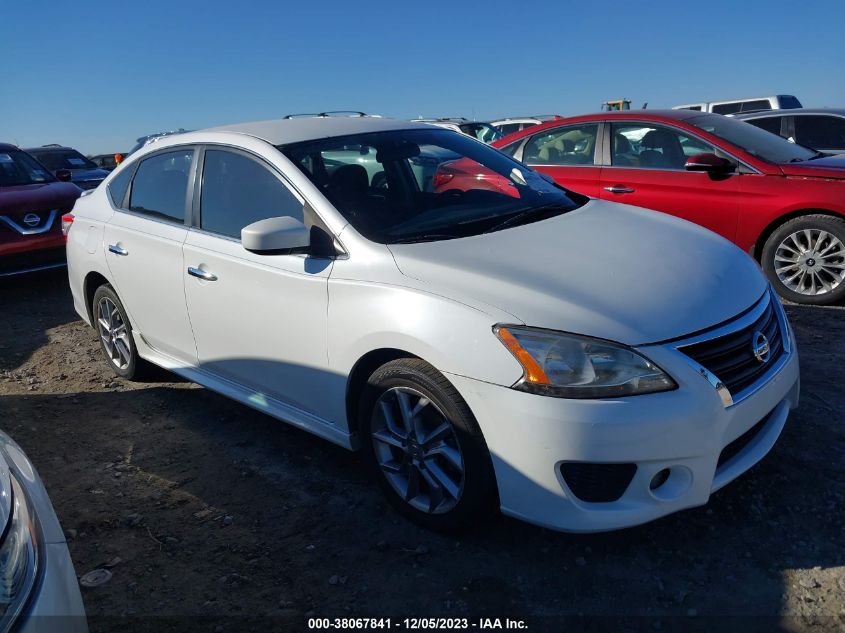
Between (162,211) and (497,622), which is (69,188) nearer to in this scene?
(162,211)

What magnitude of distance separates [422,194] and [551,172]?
3678 millimetres

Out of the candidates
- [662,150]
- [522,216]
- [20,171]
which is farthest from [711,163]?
[20,171]

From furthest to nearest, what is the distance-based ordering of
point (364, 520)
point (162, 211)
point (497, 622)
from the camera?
point (162, 211)
point (364, 520)
point (497, 622)

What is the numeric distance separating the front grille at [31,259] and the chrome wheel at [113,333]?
3.12 meters

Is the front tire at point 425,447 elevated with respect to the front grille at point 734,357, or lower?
lower

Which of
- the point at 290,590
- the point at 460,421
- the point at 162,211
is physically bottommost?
the point at 290,590

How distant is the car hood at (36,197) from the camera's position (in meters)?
7.32

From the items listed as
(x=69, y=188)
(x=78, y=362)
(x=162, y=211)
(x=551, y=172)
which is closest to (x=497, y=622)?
(x=162, y=211)

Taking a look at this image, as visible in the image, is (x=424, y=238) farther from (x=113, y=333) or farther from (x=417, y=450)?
(x=113, y=333)

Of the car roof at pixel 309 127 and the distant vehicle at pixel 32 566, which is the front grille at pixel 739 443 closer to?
the distant vehicle at pixel 32 566

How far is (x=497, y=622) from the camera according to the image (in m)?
2.36

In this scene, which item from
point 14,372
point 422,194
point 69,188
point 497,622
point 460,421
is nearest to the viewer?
point 497,622

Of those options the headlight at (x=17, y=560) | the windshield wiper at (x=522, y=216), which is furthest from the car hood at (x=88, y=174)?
the headlight at (x=17, y=560)

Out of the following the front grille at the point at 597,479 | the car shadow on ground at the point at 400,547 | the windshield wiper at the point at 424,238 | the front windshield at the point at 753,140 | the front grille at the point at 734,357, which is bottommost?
the car shadow on ground at the point at 400,547
